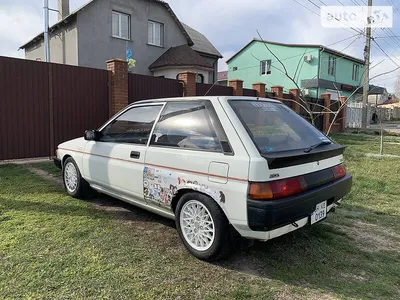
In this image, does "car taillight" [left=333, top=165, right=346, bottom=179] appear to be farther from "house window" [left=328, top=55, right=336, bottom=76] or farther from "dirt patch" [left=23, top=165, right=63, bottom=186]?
"house window" [left=328, top=55, right=336, bottom=76]

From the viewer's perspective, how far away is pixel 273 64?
102 ft

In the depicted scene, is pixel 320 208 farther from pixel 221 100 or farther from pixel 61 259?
pixel 61 259

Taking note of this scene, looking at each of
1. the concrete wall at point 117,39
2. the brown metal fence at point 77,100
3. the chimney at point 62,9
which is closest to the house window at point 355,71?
the concrete wall at point 117,39

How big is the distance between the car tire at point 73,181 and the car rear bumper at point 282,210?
2.93 metres

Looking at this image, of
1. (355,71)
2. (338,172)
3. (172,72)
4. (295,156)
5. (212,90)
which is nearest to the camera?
(295,156)

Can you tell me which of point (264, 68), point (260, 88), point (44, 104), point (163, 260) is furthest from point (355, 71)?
point (163, 260)

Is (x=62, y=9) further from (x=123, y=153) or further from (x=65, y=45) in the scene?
(x=123, y=153)

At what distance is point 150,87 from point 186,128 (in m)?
7.27

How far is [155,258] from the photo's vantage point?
3.06 m

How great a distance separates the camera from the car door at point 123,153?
12.0ft

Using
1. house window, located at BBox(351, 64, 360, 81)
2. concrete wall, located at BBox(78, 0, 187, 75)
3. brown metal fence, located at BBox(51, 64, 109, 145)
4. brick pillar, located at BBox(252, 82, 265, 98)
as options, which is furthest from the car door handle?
house window, located at BBox(351, 64, 360, 81)

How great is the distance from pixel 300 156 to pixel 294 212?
0.48m

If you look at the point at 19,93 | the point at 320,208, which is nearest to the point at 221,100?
the point at 320,208

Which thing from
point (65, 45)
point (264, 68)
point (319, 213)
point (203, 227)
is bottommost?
point (203, 227)
